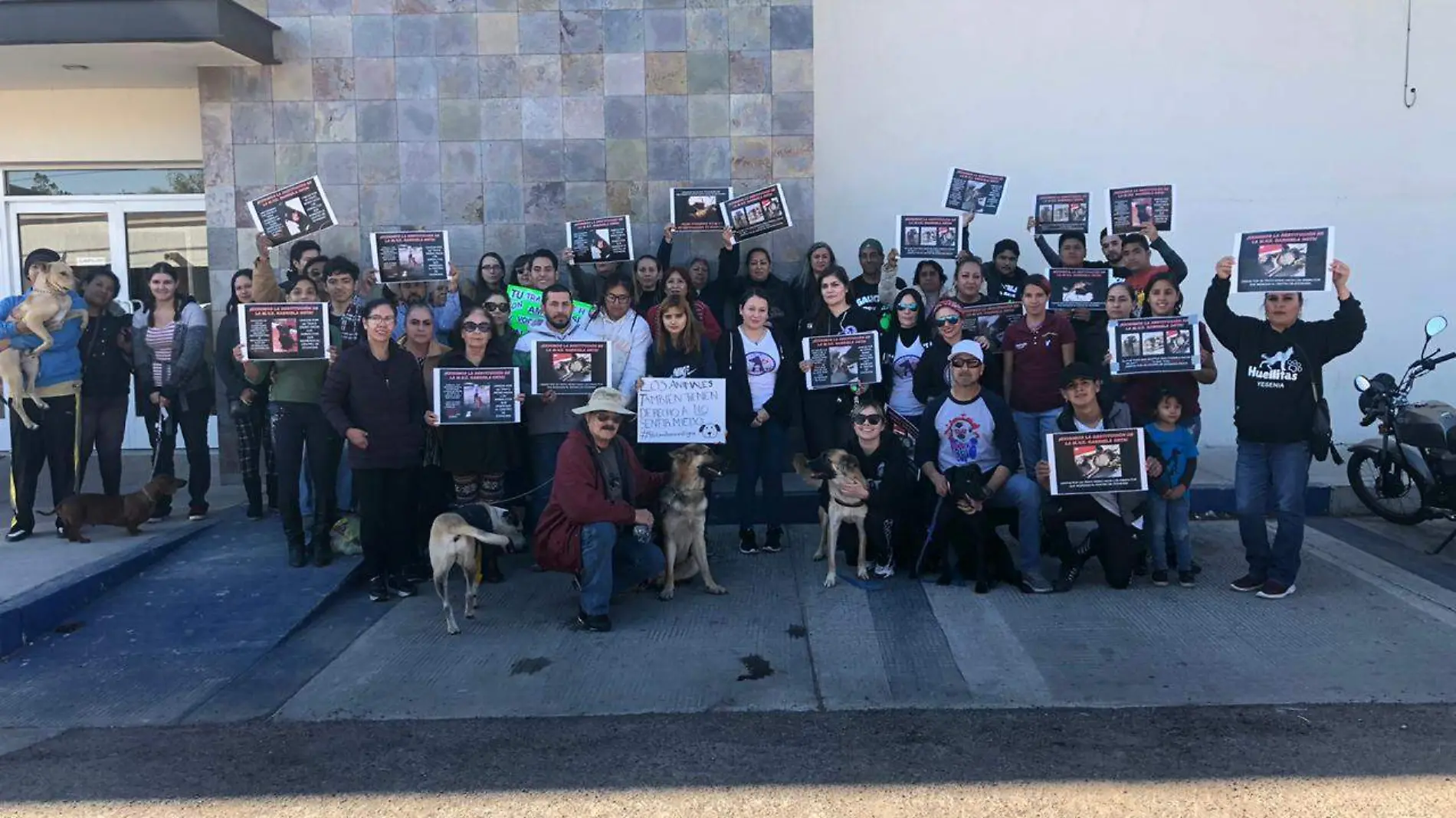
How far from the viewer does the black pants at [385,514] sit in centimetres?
706

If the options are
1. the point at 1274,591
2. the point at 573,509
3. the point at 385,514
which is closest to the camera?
the point at 573,509

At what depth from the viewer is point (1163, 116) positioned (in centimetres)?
1087

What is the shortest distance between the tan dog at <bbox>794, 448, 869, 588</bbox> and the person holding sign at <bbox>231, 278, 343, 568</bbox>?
318cm

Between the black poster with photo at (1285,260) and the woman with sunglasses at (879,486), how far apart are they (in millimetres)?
2347

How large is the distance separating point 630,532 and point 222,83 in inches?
235

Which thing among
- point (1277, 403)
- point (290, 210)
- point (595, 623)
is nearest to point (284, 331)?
point (290, 210)

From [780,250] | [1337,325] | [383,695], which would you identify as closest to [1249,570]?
[1337,325]

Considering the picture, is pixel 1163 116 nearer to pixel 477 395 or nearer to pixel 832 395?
pixel 832 395

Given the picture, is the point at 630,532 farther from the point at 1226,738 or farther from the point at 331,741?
the point at 1226,738

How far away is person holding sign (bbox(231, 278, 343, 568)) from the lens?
7.50 m

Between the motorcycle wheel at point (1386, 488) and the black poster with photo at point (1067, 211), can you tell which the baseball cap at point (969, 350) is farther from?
the motorcycle wheel at point (1386, 488)

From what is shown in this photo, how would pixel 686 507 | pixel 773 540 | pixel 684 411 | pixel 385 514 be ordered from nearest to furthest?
pixel 686 507
pixel 385 514
pixel 684 411
pixel 773 540

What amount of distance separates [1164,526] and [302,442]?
5791mm

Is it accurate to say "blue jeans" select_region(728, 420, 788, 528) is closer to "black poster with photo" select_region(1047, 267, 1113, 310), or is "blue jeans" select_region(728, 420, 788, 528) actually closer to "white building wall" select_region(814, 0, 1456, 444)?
"black poster with photo" select_region(1047, 267, 1113, 310)
